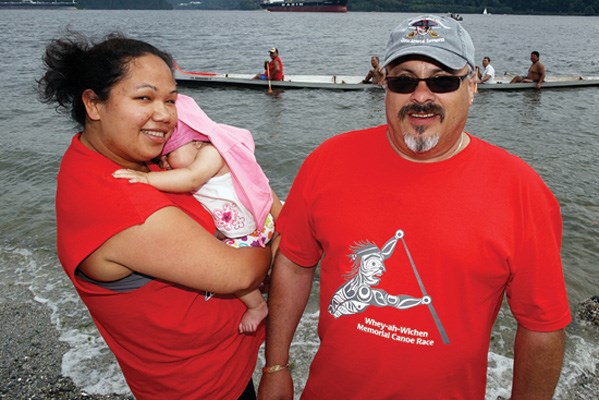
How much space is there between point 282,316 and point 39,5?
612 ft

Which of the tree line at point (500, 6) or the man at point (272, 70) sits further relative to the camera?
the tree line at point (500, 6)

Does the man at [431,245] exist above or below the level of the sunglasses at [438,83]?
below

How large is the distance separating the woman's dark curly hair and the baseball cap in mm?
1057

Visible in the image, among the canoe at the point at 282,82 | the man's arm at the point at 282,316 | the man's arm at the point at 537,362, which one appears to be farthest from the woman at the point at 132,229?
the canoe at the point at 282,82

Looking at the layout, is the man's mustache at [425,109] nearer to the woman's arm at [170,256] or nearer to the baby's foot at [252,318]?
the woman's arm at [170,256]

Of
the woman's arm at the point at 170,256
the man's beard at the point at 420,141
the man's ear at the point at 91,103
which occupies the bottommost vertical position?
the woman's arm at the point at 170,256

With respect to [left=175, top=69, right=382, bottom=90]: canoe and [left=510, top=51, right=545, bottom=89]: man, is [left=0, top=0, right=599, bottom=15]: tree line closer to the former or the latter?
[left=510, top=51, right=545, bottom=89]: man

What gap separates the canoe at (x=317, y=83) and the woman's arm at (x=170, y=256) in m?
18.2

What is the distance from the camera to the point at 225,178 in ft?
7.79

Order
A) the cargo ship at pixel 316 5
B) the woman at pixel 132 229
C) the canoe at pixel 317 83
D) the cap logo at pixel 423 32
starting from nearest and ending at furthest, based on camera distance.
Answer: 1. the woman at pixel 132 229
2. the cap logo at pixel 423 32
3. the canoe at pixel 317 83
4. the cargo ship at pixel 316 5

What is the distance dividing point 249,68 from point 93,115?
28.8 metres

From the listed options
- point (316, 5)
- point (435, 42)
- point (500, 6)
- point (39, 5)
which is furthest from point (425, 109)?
point (39, 5)

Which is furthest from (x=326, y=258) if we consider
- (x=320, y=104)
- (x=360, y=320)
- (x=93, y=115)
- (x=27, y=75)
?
(x=27, y=75)

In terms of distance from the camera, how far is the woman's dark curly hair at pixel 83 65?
1.68 metres
